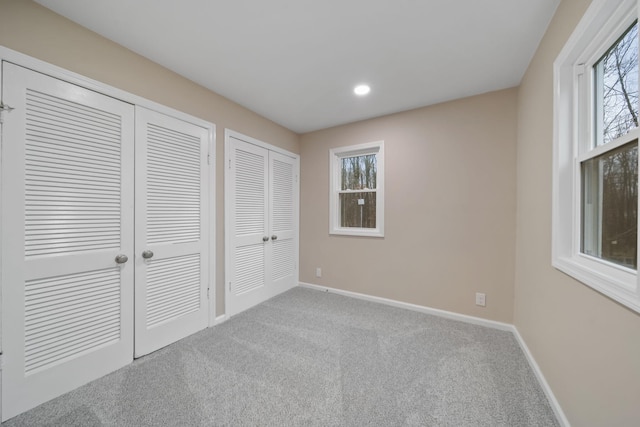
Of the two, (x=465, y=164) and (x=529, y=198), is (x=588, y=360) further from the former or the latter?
(x=465, y=164)

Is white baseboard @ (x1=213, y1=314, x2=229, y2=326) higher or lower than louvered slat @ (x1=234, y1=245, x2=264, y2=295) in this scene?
lower

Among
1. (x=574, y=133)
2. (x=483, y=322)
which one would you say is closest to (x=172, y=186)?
(x=574, y=133)

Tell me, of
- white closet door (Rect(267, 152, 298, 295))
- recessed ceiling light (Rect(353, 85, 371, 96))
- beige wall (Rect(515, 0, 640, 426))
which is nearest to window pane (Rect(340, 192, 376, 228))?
white closet door (Rect(267, 152, 298, 295))

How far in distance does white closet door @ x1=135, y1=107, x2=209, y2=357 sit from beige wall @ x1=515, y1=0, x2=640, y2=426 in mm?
2778

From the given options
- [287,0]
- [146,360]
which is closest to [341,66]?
[287,0]

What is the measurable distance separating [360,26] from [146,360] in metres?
2.99

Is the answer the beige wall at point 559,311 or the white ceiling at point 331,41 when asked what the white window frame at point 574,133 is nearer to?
the beige wall at point 559,311

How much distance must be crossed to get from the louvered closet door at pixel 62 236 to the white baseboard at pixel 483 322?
2.41 m

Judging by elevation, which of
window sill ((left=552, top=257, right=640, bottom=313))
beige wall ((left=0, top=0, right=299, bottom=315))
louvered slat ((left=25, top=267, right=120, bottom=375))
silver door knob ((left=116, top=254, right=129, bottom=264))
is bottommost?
louvered slat ((left=25, top=267, right=120, bottom=375))

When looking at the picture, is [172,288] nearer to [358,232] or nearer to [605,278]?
[358,232]

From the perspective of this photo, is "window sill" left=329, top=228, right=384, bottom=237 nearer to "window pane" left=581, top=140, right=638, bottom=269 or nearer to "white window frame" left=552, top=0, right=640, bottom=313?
"white window frame" left=552, top=0, right=640, bottom=313

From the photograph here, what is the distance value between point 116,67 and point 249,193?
1.59 metres

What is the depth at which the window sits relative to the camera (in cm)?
314

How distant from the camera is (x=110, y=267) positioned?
1.77m
